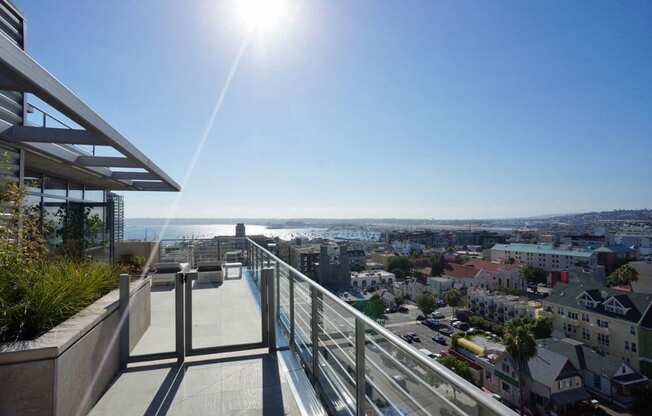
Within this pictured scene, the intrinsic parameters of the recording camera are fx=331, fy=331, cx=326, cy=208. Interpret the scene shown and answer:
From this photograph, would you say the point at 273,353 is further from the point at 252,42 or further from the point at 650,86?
the point at 650,86

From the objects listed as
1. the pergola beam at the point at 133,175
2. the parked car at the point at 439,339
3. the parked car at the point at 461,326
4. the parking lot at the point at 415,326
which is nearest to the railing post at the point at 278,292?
the pergola beam at the point at 133,175

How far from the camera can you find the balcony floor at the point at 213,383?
2.23 metres

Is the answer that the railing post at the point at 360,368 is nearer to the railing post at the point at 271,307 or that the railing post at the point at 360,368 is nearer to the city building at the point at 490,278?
the railing post at the point at 271,307

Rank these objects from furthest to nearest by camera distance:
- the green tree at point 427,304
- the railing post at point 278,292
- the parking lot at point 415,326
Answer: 1. the green tree at point 427,304
2. the parking lot at point 415,326
3. the railing post at point 278,292

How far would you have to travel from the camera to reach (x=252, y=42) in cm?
809

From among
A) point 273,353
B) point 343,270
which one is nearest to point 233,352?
point 273,353

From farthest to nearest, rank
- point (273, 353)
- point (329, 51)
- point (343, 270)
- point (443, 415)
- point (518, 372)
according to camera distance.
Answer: point (343, 270) < point (518, 372) < point (329, 51) < point (273, 353) < point (443, 415)

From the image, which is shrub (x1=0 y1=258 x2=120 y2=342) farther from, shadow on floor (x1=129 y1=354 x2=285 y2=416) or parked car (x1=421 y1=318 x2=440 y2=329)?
parked car (x1=421 y1=318 x2=440 y2=329)

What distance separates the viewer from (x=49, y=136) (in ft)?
11.7

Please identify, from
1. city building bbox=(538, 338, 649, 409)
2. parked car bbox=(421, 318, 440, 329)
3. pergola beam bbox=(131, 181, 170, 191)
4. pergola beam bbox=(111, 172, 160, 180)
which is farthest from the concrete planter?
parked car bbox=(421, 318, 440, 329)

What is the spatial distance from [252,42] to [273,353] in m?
7.45

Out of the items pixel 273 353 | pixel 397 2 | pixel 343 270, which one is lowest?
pixel 343 270

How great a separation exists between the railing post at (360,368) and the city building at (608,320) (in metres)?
34.6

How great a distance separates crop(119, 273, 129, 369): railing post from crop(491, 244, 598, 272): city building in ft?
223
